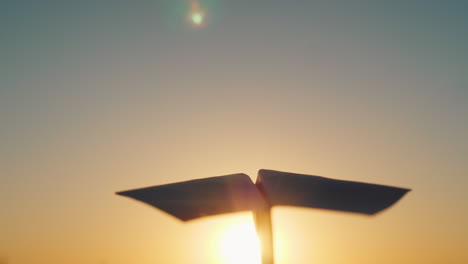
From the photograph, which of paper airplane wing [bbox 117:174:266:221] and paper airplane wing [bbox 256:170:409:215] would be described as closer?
paper airplane wing [bbox 117:174:266:221]

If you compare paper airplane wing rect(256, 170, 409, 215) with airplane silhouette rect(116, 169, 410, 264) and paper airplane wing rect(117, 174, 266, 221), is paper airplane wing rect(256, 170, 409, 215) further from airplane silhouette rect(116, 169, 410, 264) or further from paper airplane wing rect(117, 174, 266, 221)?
paper airplane wing rect(117, 174, 266, 221)

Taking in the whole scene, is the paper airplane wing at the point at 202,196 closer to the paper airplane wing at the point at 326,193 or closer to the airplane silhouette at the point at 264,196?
the airplane silhouette at the point at 264,196

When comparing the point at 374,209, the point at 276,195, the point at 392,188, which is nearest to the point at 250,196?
the point at 276,195

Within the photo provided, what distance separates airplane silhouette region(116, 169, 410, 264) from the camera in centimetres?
441

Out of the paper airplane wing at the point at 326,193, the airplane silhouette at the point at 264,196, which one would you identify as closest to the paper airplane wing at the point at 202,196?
the airplane silhouette at the point at 264,196

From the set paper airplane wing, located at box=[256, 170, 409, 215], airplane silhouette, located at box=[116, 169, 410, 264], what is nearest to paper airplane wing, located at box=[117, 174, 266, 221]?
airplane silhouette, located at box=[116, 169, 410, 264]

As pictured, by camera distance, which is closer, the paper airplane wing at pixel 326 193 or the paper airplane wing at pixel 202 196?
the paper airplane wing at pixel 202 196

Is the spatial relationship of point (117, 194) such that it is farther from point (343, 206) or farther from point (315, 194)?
point (343, 206)

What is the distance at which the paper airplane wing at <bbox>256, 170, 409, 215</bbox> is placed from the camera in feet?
14.7

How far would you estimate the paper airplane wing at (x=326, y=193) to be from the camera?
4.48m

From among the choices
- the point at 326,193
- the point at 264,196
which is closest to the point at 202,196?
the point at 264,196

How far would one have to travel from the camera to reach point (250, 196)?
15.0 feet

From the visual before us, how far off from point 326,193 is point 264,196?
2.29 feet

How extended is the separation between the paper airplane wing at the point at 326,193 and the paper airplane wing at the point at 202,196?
0.20 meters
